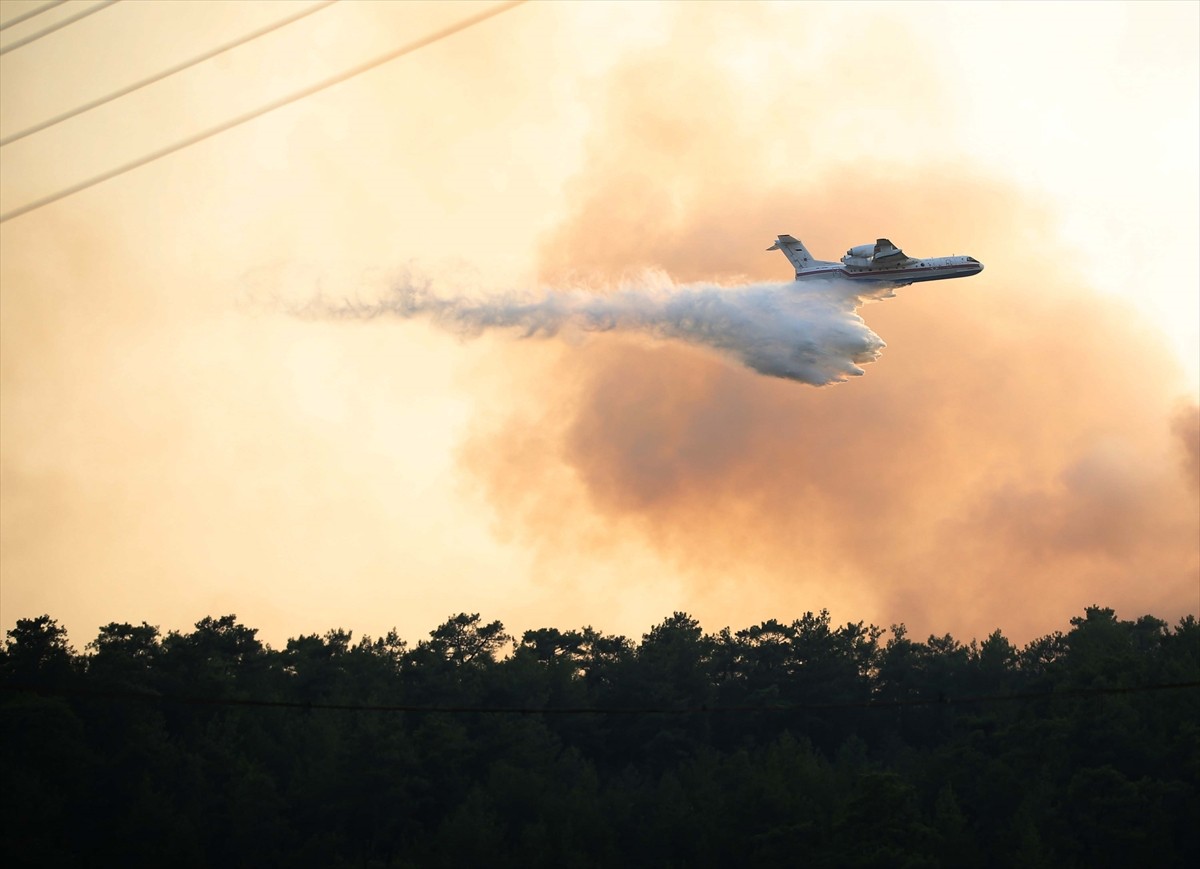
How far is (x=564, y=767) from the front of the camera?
257 ft

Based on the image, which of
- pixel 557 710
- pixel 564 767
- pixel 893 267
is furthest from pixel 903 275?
pixel 564 767

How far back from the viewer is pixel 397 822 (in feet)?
232

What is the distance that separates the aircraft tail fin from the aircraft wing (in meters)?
4.24

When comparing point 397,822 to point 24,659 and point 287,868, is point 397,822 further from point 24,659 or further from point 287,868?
point 24,659

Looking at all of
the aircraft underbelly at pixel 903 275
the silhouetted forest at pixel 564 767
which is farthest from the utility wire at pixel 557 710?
the aircraft underbelly at pixel 903 275

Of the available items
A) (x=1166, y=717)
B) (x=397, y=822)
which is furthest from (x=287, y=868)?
(x=1166, y=717)

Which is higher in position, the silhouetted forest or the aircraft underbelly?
the aircraft underbelly

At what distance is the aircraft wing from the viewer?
61875 millimetres

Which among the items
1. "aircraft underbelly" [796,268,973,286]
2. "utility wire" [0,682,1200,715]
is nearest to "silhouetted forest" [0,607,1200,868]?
"utility wire" [0,682,1200,715]

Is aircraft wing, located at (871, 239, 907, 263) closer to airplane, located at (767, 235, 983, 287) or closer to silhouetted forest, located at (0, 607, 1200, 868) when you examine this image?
airplane, located at (767, 235, 983, 287)

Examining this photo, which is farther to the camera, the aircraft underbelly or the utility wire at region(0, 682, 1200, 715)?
the aircraft underbelly

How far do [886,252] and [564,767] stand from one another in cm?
3366

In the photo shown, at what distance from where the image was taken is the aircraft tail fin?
66125mm

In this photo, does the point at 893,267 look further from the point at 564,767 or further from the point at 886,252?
the point at 564,767
